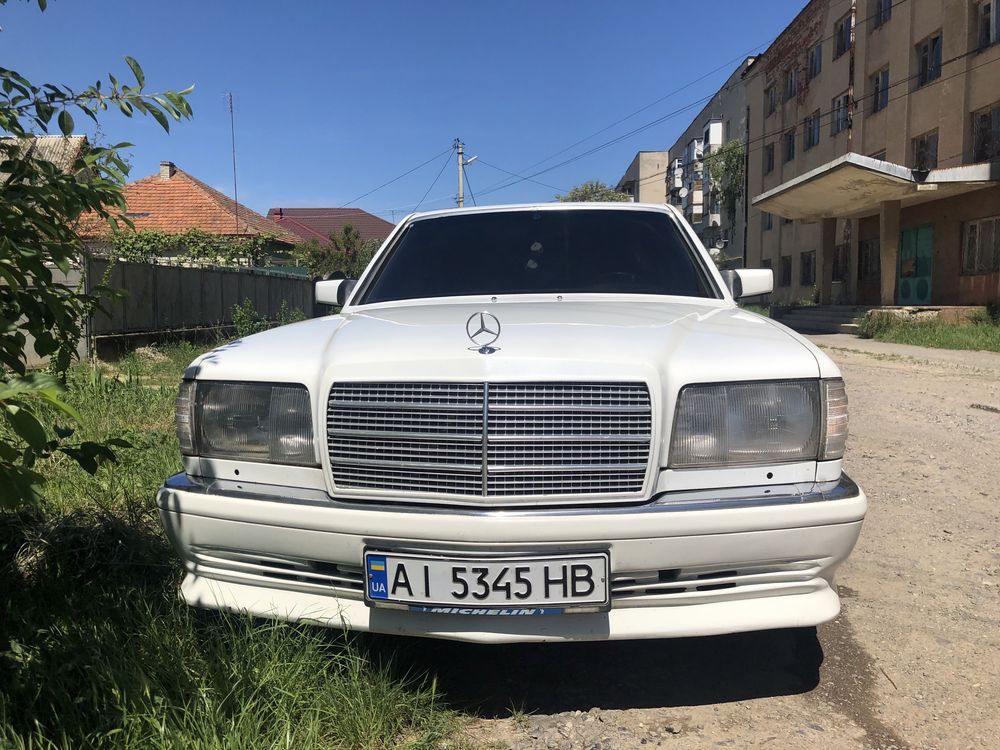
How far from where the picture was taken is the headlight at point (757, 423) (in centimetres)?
206

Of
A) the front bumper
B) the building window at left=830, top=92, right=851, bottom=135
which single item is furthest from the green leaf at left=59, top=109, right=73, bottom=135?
the building window at left=830, top=92, right=851, bottom=135

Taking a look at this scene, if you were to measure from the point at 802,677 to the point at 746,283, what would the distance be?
69.6 inches

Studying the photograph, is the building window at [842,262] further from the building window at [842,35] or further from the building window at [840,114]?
the building window at [842,35]

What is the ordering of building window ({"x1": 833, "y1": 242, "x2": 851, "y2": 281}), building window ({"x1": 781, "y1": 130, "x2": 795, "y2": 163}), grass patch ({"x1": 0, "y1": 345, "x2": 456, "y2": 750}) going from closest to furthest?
1. grass patch ({"x1": 0, "y1": 345, "x2": 456, "y2": 750})
2. building window ({"x1": 833, "y1": 242, "x2": 851, "y2": 281})
3. building window ({"x1": 781, "y1": 130, "x2": 795, "y2": 163})

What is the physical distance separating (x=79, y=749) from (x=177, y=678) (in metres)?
0.28

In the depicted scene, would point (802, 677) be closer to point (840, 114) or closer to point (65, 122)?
point (65, 122)

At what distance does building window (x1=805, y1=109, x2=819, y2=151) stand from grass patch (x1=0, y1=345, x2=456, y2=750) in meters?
29.1

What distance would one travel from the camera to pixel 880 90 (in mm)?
22125

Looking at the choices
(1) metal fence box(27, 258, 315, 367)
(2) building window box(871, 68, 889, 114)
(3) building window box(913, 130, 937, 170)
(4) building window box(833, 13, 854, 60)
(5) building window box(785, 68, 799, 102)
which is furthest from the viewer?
(5) building window box(785, 68, 799, 102)

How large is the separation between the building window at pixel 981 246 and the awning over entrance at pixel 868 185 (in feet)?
2.99

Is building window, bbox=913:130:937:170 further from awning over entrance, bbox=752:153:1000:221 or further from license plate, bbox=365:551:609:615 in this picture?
license plate, bbox=365:551:609:615

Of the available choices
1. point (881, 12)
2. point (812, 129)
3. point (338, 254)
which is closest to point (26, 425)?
point (881, 12)

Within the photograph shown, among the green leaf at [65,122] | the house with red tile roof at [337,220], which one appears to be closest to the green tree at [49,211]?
A: the green leaf at [65,122]

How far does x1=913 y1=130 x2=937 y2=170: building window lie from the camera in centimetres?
1920
